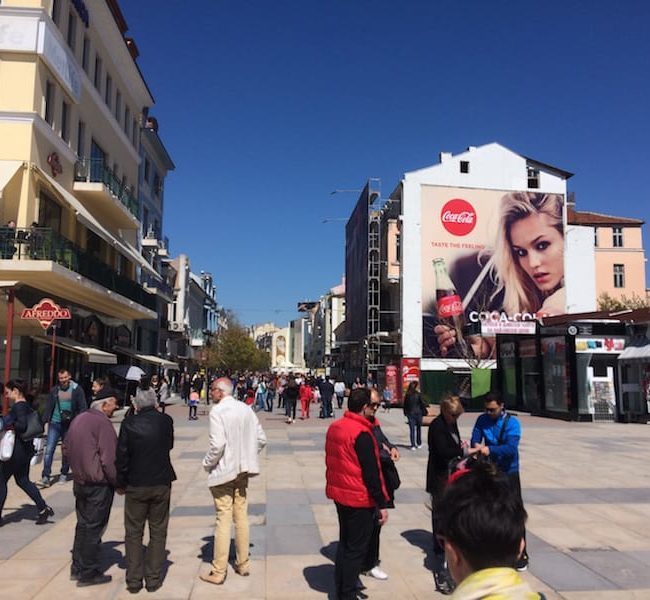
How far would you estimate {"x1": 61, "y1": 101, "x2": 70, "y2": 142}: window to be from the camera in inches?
887

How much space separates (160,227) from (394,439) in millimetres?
30757

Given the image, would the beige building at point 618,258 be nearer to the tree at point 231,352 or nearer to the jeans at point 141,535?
the tree at point 231,352

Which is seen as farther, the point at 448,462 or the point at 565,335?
the point at 565,335

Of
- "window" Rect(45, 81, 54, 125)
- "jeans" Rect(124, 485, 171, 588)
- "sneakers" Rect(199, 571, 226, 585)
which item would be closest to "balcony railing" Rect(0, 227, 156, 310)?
"window" Rect(45, 81, 54, 125)

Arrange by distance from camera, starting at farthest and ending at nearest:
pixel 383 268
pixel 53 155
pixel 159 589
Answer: pixel 383 268, pixel 53 155, pixel 159 589

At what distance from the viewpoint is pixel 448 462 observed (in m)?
6.11

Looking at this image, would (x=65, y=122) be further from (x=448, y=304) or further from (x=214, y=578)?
(x=448, y=304)

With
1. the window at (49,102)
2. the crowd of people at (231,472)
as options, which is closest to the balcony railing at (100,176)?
the window at (49,102)

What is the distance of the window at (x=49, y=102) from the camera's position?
67.9 ft

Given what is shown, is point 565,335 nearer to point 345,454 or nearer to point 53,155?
point 53,155

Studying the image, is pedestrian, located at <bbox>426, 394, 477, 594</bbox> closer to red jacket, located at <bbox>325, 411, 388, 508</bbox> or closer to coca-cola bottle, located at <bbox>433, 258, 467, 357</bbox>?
red jacket, located at <bbox>325, 411, 388, 508</bbox>

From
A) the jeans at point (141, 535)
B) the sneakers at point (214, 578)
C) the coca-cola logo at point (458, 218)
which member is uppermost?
the coca-cola logo at point (458, 218)

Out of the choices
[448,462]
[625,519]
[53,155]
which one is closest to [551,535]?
[625,519]

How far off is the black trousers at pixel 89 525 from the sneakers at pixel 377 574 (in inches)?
99.6
